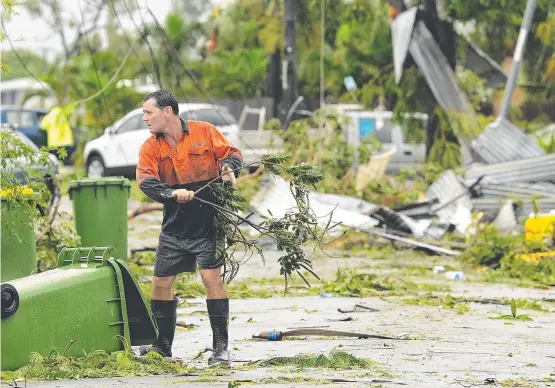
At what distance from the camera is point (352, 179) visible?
67.9 ft

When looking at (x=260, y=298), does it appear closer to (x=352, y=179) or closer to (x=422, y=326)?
(x=422, y=326)

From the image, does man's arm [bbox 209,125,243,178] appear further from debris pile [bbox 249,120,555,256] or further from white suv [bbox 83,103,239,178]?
white suv [bbox 83,103,239,178]

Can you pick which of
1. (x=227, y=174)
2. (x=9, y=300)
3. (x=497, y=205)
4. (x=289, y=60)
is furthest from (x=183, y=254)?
(x=289, y=60)

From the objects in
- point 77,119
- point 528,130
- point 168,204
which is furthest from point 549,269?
point 77,119

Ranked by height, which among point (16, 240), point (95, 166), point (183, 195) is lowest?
point (16, 240)

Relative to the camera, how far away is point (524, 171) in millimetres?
19438

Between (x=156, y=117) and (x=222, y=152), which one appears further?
(x=222, y=152)

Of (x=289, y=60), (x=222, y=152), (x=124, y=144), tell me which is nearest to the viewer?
(x=222, y=152)

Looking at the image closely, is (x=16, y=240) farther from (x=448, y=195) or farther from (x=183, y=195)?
(x=448, y=195)

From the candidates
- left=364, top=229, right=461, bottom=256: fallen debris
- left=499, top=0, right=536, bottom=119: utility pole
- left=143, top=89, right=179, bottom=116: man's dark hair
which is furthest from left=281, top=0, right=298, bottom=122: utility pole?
left=143, top=89, right=179, bottom=116: man's dark hair

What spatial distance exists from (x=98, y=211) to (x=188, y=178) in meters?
3.81

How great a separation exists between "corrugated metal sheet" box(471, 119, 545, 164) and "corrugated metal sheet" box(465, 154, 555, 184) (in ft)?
2.73

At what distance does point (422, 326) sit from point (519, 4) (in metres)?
17.4

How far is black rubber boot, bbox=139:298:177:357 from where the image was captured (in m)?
8.25
